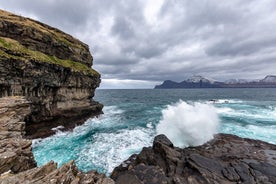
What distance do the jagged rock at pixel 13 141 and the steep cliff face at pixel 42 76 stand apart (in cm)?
1038

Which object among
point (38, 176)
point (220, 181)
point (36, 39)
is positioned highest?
point (36, 39)

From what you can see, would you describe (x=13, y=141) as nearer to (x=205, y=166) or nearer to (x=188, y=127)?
(x=205, y=166)

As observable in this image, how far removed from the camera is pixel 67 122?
29.7 metres

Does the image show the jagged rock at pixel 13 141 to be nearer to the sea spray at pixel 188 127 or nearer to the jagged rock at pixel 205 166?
the jagged rock at pixel 205 166

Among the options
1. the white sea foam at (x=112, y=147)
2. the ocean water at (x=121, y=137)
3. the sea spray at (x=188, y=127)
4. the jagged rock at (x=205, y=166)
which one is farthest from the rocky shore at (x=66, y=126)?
the ocean water at (x=121, y=137)

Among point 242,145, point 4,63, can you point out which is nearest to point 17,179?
point 4,63

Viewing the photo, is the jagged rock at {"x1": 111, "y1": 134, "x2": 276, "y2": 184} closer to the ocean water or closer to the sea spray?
the sea spray

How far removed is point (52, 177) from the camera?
633 centimetres

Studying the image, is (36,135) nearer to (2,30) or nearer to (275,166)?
(2,30)

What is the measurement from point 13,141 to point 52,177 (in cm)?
487

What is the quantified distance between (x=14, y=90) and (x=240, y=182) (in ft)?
93.4

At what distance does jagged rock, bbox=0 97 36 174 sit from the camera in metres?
7.61

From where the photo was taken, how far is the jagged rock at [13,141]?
7609mm

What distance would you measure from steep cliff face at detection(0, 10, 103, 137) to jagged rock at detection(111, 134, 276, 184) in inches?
765
